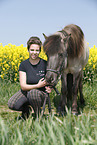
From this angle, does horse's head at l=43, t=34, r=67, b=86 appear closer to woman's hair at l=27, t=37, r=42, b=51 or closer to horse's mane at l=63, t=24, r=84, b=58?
woman's hair at l=27, t=37, r=42, b=51

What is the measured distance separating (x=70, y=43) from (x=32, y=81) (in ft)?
3.22

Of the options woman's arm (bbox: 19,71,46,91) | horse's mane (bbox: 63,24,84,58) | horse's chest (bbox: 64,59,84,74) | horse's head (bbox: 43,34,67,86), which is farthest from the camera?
horse's chest (bbox: 64,59,84,74)

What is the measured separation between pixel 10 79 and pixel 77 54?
3275 mm

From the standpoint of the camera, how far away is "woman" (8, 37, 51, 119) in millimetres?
3057

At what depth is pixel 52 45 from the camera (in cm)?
298

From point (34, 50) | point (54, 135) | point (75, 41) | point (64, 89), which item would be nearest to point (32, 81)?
point (34, 50)

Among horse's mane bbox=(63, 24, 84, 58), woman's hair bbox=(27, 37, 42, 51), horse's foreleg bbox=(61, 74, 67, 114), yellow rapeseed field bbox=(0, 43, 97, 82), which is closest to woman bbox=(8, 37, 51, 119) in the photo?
woman's hair bbox=(27, 37, 42, 51)

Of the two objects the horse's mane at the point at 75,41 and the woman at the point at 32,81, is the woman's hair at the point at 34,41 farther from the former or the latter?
the horse's mane at the point at 75,41

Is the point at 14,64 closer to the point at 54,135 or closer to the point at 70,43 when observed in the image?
the point at 70,43

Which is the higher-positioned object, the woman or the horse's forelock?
the horse's forelock

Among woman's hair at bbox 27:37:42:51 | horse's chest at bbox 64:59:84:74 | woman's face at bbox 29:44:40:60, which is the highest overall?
woman's hair at bbox 27:37:42:51

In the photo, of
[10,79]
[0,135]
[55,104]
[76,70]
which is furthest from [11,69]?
[0,135]

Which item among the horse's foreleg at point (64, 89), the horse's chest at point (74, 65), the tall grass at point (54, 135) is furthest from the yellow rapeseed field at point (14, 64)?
the tall grass at point (54, 135)

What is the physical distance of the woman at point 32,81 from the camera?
3057mm
